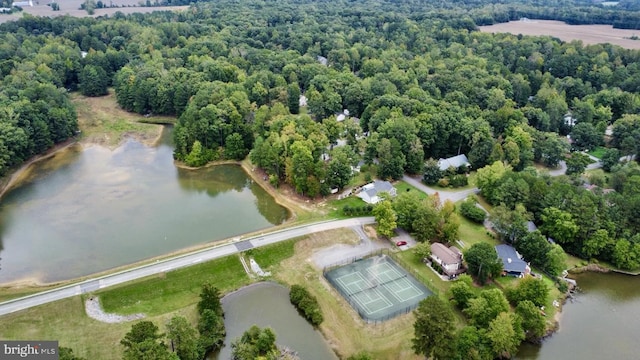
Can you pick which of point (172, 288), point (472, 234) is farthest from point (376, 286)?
point (172, 288)

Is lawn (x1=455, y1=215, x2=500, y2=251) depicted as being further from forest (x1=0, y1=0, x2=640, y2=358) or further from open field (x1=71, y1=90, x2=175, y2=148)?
open field (x1=71, y1=90, x2=175, y2=148)

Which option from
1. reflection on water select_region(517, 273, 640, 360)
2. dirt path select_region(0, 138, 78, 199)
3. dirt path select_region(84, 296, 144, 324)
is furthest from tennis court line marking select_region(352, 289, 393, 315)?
dirt path select_region(0, 138, 78, 199)

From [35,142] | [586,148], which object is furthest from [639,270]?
[35,142]

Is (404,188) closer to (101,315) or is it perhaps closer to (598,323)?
(598,323)

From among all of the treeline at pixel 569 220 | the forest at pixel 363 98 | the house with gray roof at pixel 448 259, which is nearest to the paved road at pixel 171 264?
the forest at pixel 363 98

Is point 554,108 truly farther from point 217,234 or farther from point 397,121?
point 217,234

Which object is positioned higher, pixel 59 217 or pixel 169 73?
pixel 169 73
